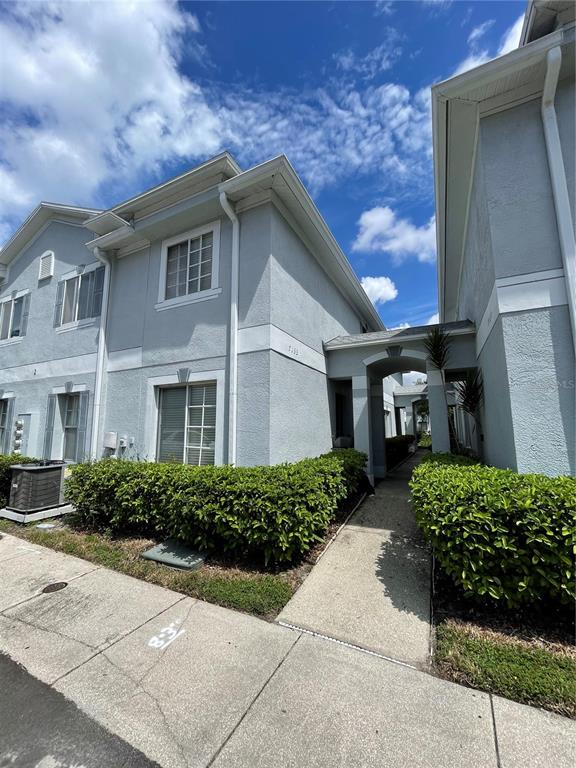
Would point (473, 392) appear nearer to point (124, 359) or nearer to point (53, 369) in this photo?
point (124, 359)

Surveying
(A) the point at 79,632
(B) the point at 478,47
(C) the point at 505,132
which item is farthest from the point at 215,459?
(B) the point at 478,47

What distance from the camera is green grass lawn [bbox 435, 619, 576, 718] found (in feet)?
7.82

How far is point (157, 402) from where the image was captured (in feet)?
25.0

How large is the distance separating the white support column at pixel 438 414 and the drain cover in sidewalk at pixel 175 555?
552cm

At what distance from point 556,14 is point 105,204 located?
32.1ft

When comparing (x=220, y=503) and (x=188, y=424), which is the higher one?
(x=188, y=424)

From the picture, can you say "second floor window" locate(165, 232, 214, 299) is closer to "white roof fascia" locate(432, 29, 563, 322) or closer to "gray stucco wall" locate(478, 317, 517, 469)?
"white roof fascia" locate(432, 29, 563, 322)

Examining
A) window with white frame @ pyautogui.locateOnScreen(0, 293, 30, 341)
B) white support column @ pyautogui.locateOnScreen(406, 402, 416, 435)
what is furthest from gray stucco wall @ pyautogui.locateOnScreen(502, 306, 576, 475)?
white support column @ pyautogui.locateOnScreen(406, 402, 416, 435)

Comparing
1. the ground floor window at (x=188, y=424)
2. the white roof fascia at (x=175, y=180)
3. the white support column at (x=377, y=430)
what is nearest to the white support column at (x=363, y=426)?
the white support column at (x=377, y=430)

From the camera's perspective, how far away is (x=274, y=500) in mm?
4367

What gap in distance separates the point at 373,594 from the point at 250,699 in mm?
1911

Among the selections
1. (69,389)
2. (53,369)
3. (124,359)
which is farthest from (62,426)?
(124,359)

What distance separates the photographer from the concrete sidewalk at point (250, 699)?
1988 mm

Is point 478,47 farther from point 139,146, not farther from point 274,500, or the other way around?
point 274,500
